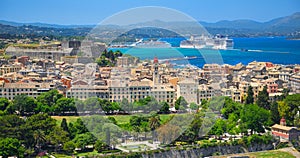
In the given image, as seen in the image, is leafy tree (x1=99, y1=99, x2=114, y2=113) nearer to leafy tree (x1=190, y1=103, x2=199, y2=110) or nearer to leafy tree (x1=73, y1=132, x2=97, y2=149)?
leafy tree (x1=190, y1=103, x2=199, y2=110)

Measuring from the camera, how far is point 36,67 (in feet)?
39.0

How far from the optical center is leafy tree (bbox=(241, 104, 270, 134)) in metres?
6.23

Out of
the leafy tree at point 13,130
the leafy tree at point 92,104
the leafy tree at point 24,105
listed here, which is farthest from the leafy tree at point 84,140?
the leafy tree at point 24,105

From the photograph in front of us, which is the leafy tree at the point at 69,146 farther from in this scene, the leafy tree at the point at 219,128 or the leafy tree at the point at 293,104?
the leafy tree at the point at 293,104

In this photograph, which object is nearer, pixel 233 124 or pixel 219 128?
pixel 219 128

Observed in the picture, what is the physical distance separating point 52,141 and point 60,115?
215 centimetres

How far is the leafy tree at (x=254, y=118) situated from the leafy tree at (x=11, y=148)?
2973mm

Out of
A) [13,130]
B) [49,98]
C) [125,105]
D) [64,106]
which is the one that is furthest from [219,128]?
[49,98]

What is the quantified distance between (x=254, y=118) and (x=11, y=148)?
321 cm

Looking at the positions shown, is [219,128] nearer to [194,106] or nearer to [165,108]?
[194,106]

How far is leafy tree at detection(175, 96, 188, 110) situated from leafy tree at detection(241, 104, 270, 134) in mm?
1285

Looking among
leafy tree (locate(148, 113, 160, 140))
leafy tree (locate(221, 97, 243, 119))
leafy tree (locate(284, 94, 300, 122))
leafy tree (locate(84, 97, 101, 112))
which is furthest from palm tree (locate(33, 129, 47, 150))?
leafy tree (locate(284, 94, 300, 122))

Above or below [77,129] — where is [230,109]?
above

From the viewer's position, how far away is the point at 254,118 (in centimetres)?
625
